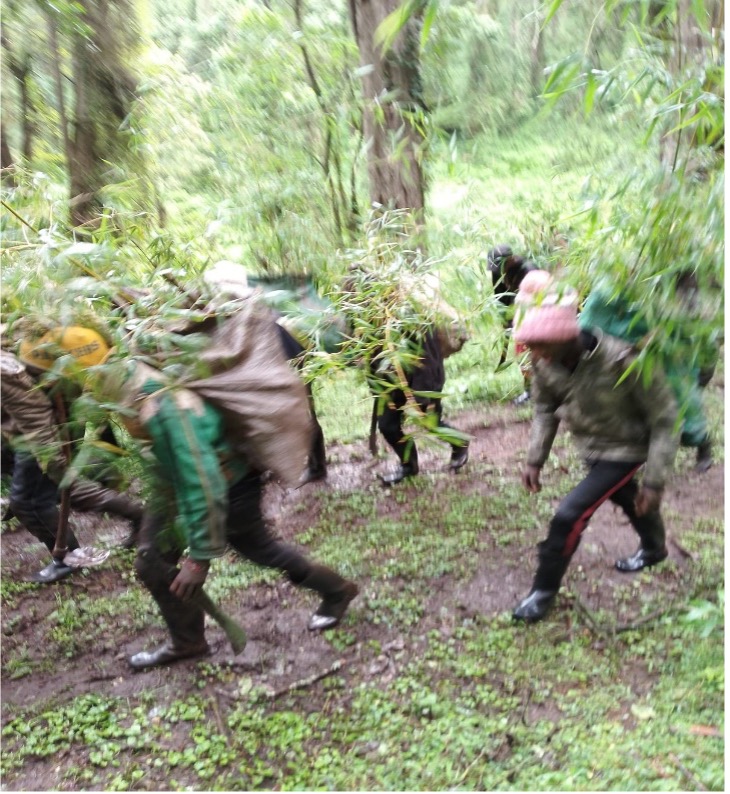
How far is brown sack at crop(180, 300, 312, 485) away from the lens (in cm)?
255

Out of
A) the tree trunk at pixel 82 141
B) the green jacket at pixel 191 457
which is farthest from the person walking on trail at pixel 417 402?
the tree trunk at pixel 82 141

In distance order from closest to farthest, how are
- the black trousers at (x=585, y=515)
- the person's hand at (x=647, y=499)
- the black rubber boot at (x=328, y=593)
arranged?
the person's hand at (x=647, y=499), the black trousers at (x=585, y=515), the black rubber boot at (x=328, y=593)

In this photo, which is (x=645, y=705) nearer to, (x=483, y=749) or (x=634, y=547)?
(x=483, y=749)

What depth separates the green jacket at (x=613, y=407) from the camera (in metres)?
2.76

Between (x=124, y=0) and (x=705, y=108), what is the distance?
14.0 feet

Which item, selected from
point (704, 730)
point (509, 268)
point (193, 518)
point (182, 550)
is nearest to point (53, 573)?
point (182, 550)

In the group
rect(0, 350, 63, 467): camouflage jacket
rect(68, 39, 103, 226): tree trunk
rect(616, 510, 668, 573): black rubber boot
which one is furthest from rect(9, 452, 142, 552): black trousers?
rect(616, 510, 668, 573): black rubber boot

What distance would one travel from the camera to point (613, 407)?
2.91 meters

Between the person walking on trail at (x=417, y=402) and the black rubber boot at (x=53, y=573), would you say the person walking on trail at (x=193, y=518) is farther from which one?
the black rubber boot at (x=53, y=573)

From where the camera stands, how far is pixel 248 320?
8.77ft

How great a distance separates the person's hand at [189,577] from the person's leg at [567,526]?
5.44 ft

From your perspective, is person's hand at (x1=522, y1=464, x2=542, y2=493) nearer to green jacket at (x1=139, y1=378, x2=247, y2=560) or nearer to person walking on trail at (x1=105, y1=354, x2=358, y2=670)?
person walking on trail at (x1=105, y1=354, x2=358, y2=670)

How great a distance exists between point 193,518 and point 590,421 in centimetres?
183

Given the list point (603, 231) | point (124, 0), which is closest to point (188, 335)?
point (603, 231)
